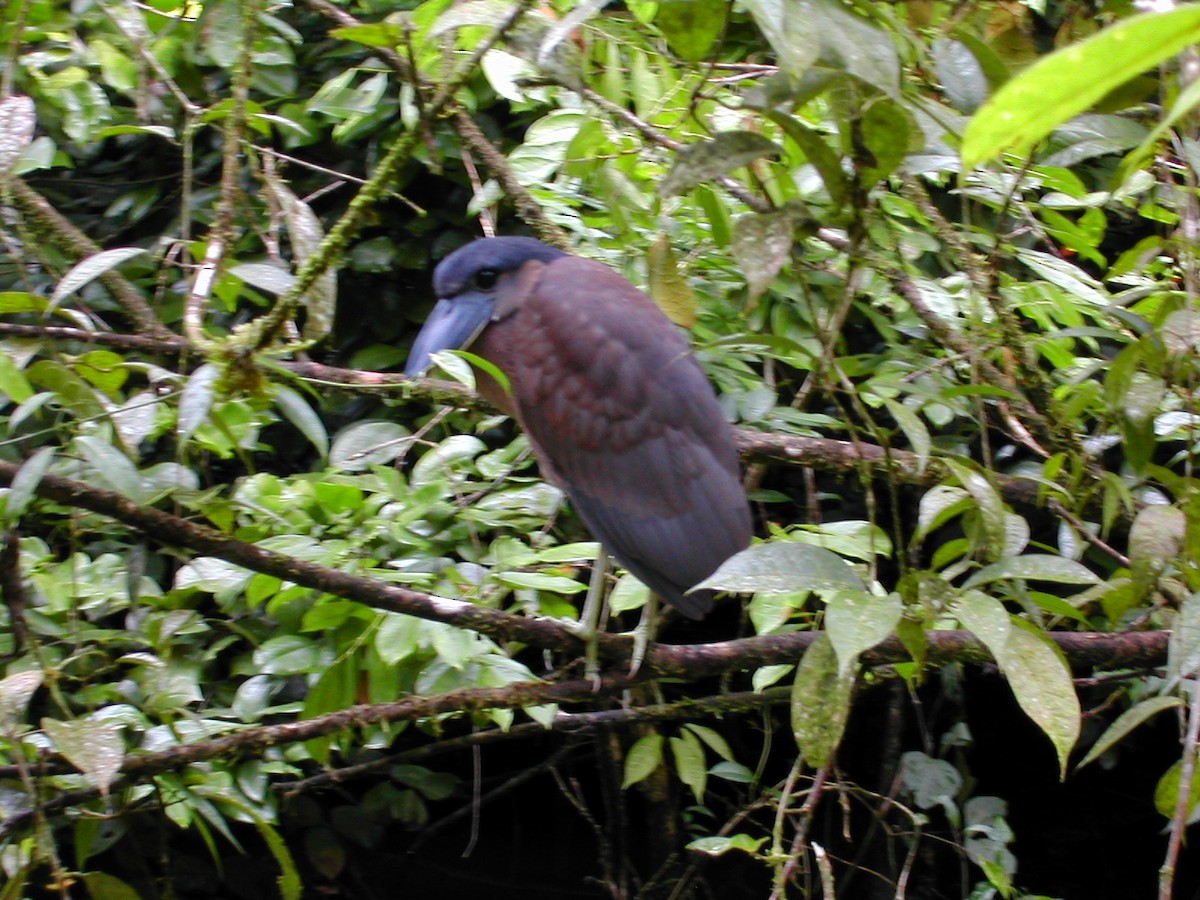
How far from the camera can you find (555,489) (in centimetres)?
202

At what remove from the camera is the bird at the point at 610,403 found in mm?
1863

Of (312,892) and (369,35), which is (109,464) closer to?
(369,35)

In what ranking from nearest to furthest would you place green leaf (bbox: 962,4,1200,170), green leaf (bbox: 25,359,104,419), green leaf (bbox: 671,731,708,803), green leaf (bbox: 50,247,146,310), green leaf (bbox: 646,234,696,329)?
green leaf (bbox: 962,4,1200,170), green leaf (bbox: 50,247,146,310), green leaf (bbox: 25,359,104,419), green leaf (bbox: 646,234,696,329), green leaf (bbox: 671,731,708,803)

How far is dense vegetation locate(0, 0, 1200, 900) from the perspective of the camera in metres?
1.04

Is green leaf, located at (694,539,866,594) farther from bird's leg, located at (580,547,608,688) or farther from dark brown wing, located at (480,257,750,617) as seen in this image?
dark brown wing, located at (480,257,750,617)

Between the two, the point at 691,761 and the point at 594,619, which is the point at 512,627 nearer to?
the point at 594,619

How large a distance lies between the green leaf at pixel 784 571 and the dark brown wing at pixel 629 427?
2.64 ft

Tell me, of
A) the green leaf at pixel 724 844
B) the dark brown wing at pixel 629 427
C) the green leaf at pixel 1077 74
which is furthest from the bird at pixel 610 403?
the green leaf at pixel 1077 74

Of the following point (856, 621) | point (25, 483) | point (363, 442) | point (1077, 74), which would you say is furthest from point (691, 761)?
point (1077, 74)

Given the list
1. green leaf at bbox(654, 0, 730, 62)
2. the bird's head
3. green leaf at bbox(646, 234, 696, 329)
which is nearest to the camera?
green leaf at bbox(654, 0, 730, 62)

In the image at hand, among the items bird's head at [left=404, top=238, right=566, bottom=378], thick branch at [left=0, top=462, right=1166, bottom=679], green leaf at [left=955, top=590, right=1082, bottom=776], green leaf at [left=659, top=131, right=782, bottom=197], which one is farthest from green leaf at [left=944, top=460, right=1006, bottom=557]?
bird's head at [left=404, top=238, right=566, bottom=378]

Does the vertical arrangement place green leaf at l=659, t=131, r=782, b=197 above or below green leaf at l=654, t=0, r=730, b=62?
below

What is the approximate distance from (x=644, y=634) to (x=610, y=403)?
0.44m

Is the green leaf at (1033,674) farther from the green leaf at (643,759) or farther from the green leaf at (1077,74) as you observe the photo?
the green leaf at (643,759)
